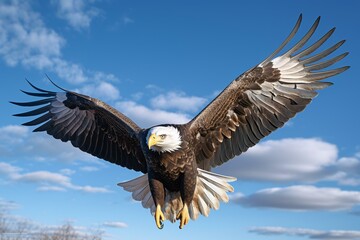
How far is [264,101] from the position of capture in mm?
6238

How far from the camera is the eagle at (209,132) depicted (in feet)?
18.6

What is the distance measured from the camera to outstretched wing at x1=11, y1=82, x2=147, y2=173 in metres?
6.45

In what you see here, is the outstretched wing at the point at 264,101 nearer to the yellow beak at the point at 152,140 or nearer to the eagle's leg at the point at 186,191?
the eagle's leg at the point at 186,191

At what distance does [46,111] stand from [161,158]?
2.71m

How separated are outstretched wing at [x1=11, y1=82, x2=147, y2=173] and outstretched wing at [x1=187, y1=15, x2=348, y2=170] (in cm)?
97

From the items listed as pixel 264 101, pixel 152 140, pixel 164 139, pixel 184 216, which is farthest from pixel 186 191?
pixel 264 101

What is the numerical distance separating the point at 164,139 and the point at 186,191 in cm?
74

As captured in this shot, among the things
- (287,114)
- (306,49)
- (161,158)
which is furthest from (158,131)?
(306,49)

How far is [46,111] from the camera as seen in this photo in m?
7.39

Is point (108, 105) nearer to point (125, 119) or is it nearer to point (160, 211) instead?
point (125, 119)

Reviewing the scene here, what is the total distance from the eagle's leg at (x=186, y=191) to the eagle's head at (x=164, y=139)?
398 millimetres

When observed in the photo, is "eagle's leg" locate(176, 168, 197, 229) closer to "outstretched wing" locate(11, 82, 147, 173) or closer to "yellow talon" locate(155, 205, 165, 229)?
"yellow talon" locate(155, 205, 165, 229)

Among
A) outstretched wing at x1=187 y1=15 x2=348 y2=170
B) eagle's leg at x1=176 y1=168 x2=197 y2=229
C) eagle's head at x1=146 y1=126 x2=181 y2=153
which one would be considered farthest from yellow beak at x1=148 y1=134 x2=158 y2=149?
outstretched wing at x1=187 y1=15 x2=348 y2=170

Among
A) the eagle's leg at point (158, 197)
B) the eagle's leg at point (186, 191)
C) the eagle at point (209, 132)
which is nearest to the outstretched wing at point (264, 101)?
the eagle at point (209, 132)
